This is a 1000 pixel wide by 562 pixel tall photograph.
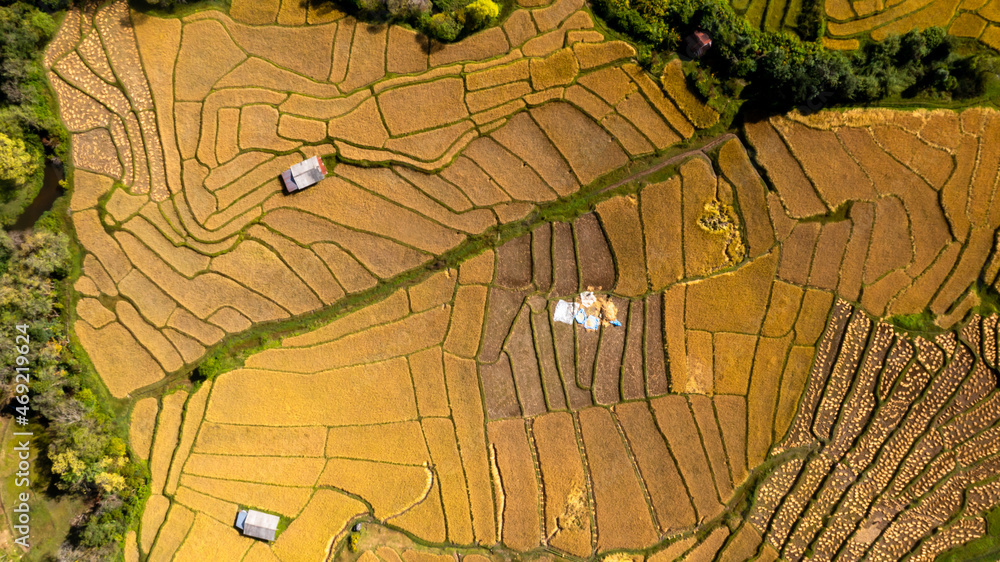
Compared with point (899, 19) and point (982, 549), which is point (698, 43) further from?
point (982, 549)

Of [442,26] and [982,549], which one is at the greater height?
[442,26]

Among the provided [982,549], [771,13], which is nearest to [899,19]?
[771,13]

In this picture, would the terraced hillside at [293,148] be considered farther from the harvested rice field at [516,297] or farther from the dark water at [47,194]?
the dark water at [47,194]

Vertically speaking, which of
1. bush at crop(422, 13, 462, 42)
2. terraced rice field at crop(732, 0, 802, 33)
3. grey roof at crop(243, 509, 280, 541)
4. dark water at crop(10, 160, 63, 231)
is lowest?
grey roof at crop(243, 509, 280, 541)

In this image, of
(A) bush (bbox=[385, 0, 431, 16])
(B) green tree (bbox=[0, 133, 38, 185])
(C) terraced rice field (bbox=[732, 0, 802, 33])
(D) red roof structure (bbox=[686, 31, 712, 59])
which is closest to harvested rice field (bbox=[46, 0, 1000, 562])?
(A) bush (bbox=[385, 0, 431, 16])

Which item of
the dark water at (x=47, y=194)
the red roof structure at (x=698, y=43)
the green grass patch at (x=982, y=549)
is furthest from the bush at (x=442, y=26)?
the green grass patch at (x=982, y=549)

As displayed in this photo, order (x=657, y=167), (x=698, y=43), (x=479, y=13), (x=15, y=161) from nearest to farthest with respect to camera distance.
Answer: (x=15, y=161), (x=479, y=13), (x=698, y=43), (x=657, y=167)

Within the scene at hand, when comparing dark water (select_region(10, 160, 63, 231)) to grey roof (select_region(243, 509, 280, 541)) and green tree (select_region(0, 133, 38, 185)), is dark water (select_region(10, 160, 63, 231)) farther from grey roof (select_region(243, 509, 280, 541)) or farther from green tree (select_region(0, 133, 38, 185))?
grey roof (select_region(243, 509, 280, 541))

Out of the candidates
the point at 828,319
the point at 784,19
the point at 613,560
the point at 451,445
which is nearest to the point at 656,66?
the point at 784,19
